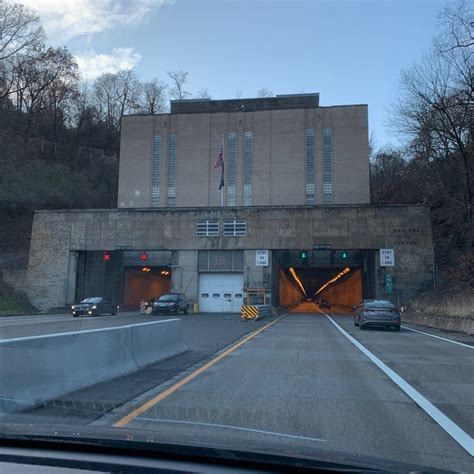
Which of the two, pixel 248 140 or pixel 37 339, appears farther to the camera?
pixel 248 140

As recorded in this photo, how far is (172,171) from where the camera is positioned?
65688mm

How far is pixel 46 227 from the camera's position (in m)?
51.1

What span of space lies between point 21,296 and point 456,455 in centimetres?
4882

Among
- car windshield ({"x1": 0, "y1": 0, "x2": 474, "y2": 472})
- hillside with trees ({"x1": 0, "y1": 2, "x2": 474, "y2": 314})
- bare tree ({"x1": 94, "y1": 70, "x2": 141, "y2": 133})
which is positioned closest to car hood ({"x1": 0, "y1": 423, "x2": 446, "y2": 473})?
car windshield ({"x1": 0, "y1": 0, "x2": 474, "y2": 472})

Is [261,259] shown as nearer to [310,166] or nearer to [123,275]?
[123,275]

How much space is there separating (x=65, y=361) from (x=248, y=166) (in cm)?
5695

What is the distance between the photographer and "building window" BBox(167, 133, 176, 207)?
64.8m

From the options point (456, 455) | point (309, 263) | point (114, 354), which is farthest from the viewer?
point (309, 263)

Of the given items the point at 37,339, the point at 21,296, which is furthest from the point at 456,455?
the point at 21,296

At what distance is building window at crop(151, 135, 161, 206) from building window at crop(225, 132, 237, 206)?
847 centimetres

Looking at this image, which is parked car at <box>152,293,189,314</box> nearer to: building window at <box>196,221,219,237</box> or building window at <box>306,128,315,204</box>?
building window at <box>196,221,219,237</box>

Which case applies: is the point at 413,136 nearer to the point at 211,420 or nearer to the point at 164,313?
the point at 164,313

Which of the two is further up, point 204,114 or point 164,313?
point 204,114

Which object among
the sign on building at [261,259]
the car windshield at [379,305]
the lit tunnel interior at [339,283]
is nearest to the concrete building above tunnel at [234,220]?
the sign on building at [261,259]
